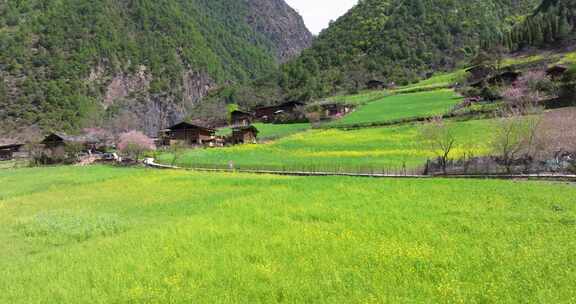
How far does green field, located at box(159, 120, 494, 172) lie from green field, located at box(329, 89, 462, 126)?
590cm

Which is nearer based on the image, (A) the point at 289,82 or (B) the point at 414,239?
(B) the point at 414,239

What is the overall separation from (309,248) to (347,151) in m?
36.1

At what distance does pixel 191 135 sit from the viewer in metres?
78.2

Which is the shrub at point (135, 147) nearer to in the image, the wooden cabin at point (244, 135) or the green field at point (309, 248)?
the wooden cabin at point (244, 135)

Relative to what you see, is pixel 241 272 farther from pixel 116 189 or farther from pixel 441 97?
pixel 441 97

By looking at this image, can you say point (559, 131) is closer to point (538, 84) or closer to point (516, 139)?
point (516, 139)

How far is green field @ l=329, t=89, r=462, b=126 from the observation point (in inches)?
2505

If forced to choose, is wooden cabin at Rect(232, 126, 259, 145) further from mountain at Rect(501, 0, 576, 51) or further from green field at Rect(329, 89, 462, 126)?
mountain at Rect(501, 0, 576, 51)

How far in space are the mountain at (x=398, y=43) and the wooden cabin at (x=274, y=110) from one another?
1880 cm

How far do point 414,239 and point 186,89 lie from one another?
186 metres

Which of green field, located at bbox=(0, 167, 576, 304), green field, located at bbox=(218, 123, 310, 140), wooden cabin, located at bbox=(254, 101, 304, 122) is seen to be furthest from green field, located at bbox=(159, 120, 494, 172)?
wooden cabin, located at bbox=(254, 101, 304, 122)

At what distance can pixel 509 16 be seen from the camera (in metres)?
154

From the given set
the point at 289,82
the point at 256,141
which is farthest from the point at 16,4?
the point at 256,141

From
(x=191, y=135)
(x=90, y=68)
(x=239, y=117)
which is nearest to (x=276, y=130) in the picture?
(x=191, y=135)
